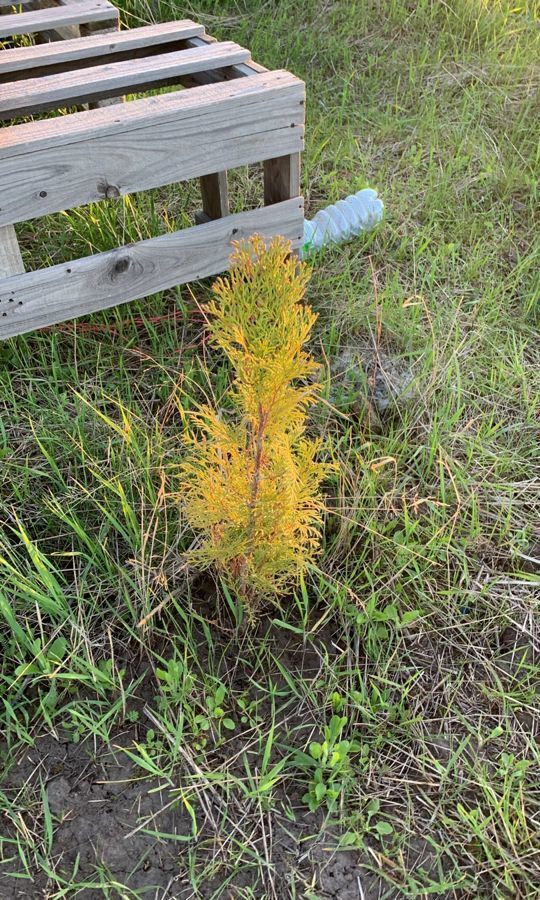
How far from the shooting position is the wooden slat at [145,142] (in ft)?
6.05

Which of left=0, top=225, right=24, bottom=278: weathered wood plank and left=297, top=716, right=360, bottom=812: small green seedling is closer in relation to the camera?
left=297, top=716, right=360, bottom=812: small green seedling

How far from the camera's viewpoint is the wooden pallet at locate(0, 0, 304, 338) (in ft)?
6.18

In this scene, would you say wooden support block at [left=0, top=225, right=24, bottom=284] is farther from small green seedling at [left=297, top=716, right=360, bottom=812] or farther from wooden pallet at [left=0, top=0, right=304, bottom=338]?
small green seedling at [left=297, top=716, right=360, bottom=812]

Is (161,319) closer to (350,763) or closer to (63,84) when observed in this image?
(63,84)

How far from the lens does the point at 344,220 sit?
280 cm

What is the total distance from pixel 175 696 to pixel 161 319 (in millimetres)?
1231

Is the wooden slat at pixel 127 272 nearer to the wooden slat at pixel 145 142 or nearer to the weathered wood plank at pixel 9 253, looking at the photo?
the weathered wood plank at pixel 9 253

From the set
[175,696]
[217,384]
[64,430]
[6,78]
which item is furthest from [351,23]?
[175,696]

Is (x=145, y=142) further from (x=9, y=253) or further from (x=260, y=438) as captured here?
(x=260, y=438)

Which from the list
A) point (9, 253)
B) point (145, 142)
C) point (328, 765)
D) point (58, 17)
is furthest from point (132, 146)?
point (328, 765)

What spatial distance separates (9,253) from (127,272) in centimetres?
32

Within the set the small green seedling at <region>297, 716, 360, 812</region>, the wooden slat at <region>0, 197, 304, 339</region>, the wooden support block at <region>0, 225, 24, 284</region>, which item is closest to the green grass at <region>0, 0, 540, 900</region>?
the small green seedling at <region>297, 716, 360, 812</region>

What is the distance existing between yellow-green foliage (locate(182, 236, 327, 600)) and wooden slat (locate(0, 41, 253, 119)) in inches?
37.6

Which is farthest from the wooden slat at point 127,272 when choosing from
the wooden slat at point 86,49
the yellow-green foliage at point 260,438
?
the yellow-green foliage at point 260,438
